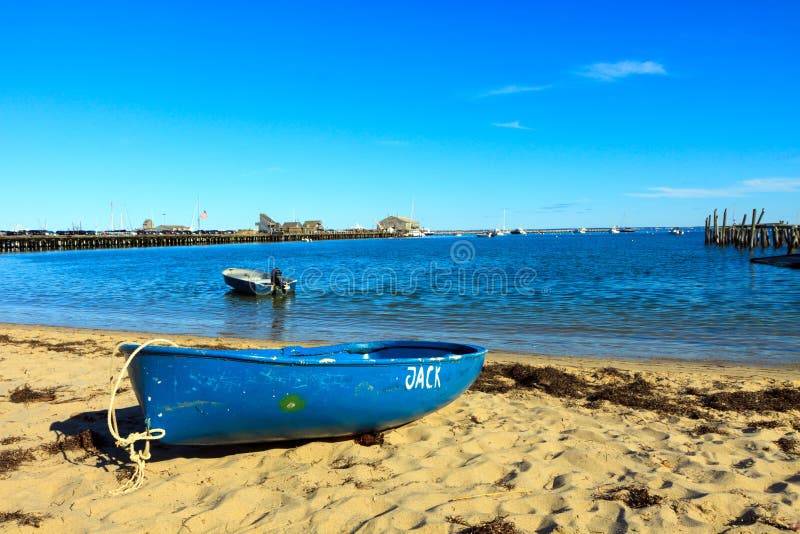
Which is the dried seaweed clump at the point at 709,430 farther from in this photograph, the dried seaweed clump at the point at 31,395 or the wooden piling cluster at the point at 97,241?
the wooden piling cluster at the point at 97,241

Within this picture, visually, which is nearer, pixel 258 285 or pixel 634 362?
pixel 634 362

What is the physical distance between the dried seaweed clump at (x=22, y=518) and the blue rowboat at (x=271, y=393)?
114 cm

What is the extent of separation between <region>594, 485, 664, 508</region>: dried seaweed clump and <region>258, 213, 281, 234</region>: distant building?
164 metres

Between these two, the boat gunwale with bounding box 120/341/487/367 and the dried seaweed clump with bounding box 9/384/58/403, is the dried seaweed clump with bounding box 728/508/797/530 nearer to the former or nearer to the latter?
the boat gunwale with bounding box 120/341/487/367

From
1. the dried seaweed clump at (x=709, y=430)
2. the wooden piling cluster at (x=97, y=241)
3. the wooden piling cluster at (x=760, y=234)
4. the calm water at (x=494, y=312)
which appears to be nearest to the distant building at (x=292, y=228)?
the wooden piling cluster at (x=97, y=241)

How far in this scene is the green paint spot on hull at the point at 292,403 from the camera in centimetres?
568

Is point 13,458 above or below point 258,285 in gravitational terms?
below

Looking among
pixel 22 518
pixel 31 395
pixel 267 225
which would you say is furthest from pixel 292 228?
pixel 22 518

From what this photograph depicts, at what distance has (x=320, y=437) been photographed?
6309 mm

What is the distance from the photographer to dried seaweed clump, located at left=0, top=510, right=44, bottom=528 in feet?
15.1

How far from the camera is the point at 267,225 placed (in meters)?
169

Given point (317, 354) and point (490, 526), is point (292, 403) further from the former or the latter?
point (490, 526)

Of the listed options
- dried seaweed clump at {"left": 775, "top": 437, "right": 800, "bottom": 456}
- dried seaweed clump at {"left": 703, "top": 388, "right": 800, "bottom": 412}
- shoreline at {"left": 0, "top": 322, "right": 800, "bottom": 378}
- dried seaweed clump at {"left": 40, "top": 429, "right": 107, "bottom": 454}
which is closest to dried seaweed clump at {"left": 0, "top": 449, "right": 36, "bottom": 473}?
dried seaweed clump at {"left": 40, "top": 429, "right": 107, "bottom": 454}

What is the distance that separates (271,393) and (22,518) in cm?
230
